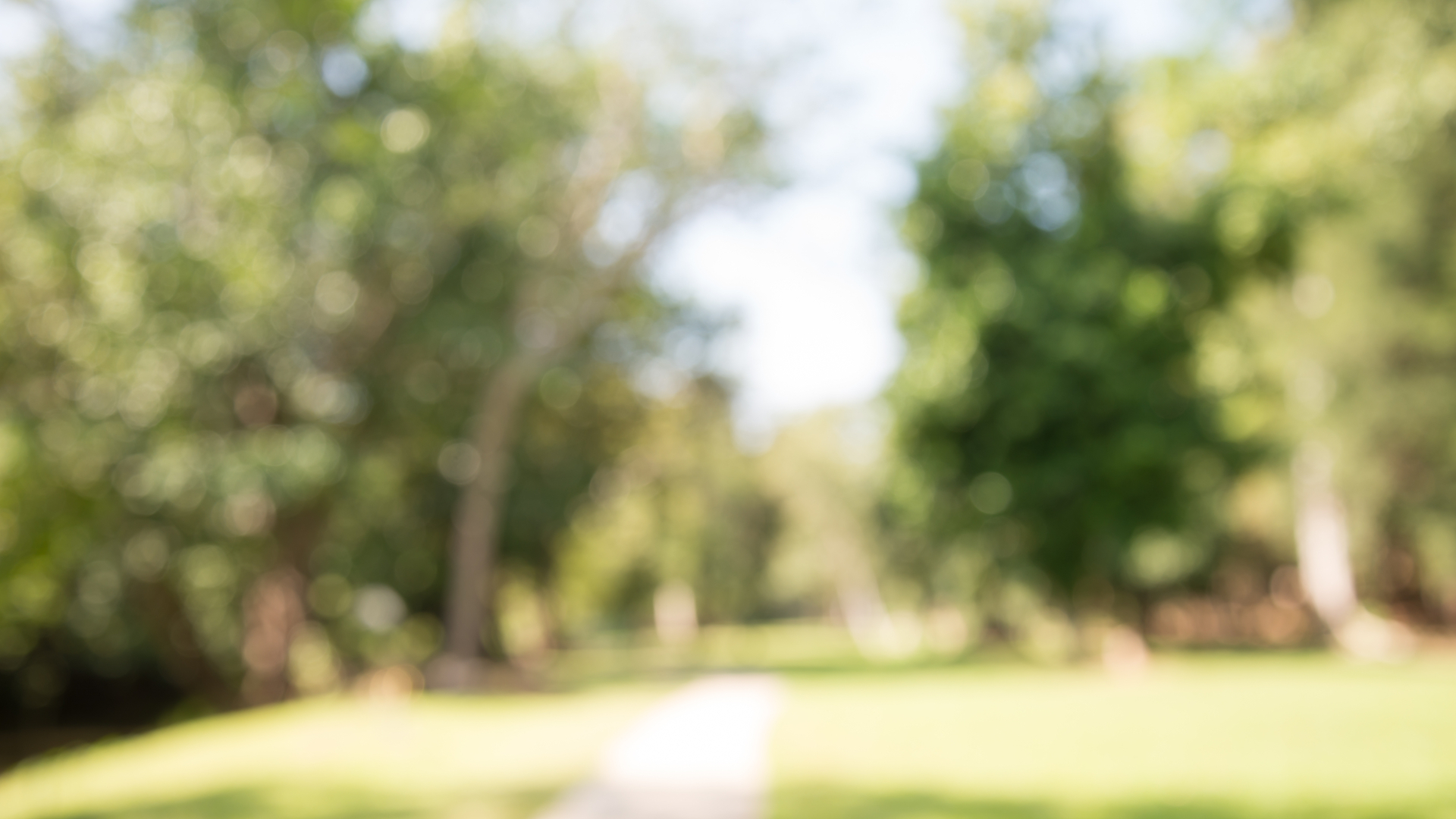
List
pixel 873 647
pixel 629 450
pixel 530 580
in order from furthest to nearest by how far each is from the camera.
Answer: pixel 873 647
pixel 530 580
pixel 629 450

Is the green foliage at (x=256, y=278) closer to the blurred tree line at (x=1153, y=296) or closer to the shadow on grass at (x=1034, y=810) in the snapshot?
the blurred tree line at (x=1153, y=296)

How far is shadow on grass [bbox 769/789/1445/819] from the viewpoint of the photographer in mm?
7137

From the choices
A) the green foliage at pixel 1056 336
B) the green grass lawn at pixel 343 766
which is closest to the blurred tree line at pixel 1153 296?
the green foliage at pixel 1056 336

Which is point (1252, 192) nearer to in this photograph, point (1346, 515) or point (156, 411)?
point (1346, 515)

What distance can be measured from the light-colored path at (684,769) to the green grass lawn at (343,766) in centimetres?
39

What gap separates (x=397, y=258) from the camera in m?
19.5

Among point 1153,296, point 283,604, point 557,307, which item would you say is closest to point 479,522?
point 283,604

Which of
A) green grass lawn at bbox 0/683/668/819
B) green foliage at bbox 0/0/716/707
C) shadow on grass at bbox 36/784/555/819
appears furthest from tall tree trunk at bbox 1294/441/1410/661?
shadow on grass at bbox 36/784/555/819

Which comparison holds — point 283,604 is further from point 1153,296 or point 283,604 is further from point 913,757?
point 1153,296

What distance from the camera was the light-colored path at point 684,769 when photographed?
25.0ft

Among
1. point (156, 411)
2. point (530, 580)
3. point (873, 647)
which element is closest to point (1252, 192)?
point (156, 411)

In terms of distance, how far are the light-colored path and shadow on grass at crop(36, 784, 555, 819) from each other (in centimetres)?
55

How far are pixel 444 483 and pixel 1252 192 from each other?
20.0 meters

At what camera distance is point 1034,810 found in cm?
754
